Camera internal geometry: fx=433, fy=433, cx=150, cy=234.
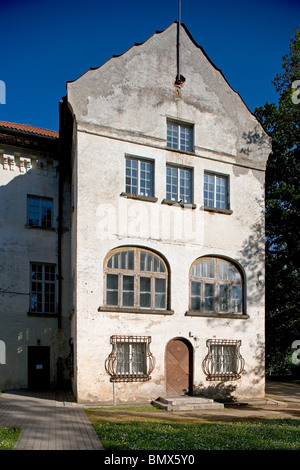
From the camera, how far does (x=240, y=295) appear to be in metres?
19.0

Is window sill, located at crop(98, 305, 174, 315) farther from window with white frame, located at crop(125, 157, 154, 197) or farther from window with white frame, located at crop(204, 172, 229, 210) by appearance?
window with white frame, located at crop(204, 172, 229, 210)

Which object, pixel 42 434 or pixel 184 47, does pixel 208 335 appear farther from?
pixel 184 47

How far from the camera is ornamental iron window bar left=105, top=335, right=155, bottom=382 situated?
1561cm

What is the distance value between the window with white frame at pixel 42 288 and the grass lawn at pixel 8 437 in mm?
9624

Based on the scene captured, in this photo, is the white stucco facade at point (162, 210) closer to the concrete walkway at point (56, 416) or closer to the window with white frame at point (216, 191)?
the window with white frame at point (216, 191)

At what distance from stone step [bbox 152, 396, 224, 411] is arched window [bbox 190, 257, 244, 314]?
11.4ft

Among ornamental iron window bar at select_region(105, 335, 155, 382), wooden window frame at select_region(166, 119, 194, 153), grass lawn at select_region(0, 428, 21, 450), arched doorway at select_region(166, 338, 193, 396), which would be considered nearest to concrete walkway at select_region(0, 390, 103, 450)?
grass lawn at select_region(0, 428, 21, 450)

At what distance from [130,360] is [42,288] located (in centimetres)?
584

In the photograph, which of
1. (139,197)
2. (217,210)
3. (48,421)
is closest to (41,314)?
(139,197)

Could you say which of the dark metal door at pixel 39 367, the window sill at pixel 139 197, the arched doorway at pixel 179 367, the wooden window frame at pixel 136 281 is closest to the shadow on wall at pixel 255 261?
the arched doorway at pixel 179 367

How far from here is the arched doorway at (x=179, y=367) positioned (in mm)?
16750

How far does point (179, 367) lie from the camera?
55.8 ft

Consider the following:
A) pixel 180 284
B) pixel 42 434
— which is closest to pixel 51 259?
pixel 180 284

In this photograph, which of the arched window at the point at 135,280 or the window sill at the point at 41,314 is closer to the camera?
the arched window at the point at 135,280
